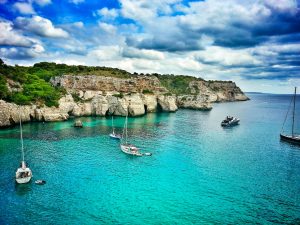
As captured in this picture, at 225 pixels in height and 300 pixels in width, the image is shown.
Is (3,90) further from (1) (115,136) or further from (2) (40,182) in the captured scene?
(2) (40,182)

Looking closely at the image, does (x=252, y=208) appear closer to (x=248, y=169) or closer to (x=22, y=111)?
(x=248, y=169)

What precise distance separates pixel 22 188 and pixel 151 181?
18853 mm

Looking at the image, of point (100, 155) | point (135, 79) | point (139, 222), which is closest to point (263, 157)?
point (100, 155)

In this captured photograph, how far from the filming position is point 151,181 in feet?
154

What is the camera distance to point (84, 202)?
1522 inches

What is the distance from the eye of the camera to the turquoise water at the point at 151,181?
3606 centimetres

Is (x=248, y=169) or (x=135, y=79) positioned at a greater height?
(x=135, y=79)

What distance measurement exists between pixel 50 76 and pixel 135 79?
37.7 m

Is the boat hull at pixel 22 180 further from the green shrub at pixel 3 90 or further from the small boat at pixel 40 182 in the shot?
the green shrub at pixel 3 90

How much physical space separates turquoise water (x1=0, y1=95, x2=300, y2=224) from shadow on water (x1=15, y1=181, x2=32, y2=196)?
13 cm

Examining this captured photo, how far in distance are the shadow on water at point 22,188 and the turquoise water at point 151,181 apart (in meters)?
0.13

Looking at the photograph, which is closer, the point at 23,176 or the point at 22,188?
the point at 22,188

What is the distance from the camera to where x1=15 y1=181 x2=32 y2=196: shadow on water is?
134 ft

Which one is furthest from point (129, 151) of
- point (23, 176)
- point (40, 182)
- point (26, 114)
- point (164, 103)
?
point (164, 103)
